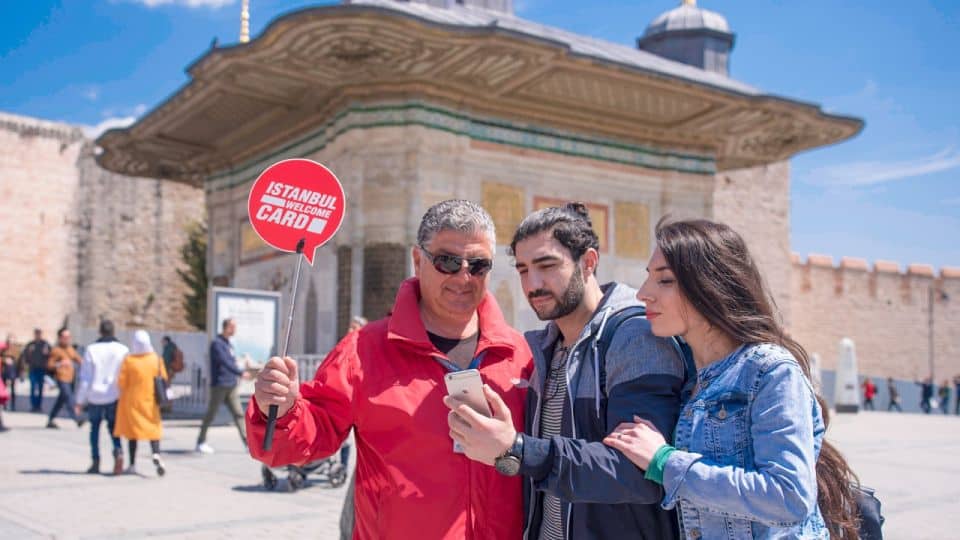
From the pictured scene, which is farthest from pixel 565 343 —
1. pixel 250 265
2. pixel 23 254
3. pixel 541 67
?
pixel 23 254

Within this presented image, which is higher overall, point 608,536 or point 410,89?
point 410,89

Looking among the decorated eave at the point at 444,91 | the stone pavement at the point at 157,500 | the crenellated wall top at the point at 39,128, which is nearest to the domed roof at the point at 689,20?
the decorated eave at the point at 444,91

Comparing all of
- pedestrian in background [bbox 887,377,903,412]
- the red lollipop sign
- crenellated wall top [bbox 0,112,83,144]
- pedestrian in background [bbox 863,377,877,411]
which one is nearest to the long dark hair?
the red lollipop sign

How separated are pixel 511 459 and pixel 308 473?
631 cm

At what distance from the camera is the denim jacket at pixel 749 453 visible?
185cm

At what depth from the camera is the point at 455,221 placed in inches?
104

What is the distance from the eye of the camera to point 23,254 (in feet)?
101

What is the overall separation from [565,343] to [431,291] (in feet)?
1.49

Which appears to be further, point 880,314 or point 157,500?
point 880,314

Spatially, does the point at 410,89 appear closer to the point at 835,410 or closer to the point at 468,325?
the point at 468,325

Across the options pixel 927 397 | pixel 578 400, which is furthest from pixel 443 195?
pixel 927 397

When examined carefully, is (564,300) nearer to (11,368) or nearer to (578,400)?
(578,400)

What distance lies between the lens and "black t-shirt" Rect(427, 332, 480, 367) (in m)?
2.72

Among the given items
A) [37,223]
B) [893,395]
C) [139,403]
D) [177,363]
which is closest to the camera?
[139,403]
